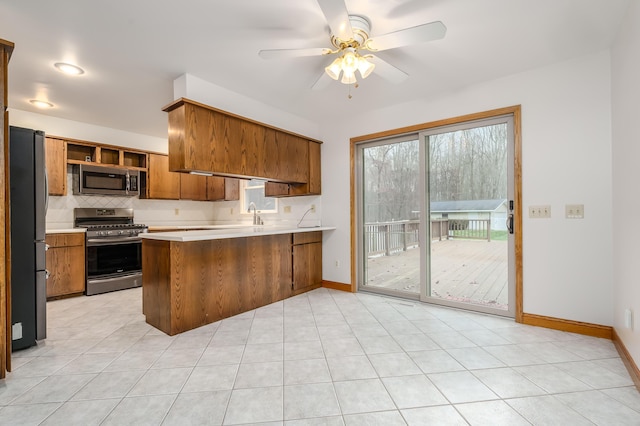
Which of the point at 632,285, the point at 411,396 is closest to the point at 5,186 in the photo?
the point at 411,396

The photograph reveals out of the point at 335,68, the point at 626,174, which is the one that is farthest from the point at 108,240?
the point at 626,174

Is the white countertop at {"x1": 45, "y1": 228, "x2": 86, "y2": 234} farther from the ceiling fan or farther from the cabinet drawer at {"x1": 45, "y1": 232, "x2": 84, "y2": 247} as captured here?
the ceiling fan

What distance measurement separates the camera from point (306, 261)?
399 cm

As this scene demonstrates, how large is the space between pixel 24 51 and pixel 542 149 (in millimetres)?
4624

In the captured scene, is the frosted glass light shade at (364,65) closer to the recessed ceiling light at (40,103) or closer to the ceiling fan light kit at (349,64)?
the ceiling fan light kit at (349,64)

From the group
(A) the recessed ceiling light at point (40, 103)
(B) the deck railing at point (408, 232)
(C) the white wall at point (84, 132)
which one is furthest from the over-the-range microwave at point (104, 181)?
(B) the deck railing at point (408, 232)

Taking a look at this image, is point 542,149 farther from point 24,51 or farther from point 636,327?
point 24,51

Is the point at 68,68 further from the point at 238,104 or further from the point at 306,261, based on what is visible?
the point at 306,261

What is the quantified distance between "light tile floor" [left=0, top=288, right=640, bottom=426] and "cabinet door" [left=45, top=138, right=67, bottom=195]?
1.97 m

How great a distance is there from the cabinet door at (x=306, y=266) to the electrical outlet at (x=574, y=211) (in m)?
2.79

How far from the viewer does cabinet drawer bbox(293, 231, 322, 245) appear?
3832 mm

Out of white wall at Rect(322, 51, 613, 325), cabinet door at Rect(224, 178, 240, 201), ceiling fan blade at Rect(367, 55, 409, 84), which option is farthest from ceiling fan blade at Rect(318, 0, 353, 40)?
cabinet door at Rect(224, 178, 240, 201)

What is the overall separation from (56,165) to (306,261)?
3.62 m

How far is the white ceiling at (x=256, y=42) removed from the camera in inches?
76.2
